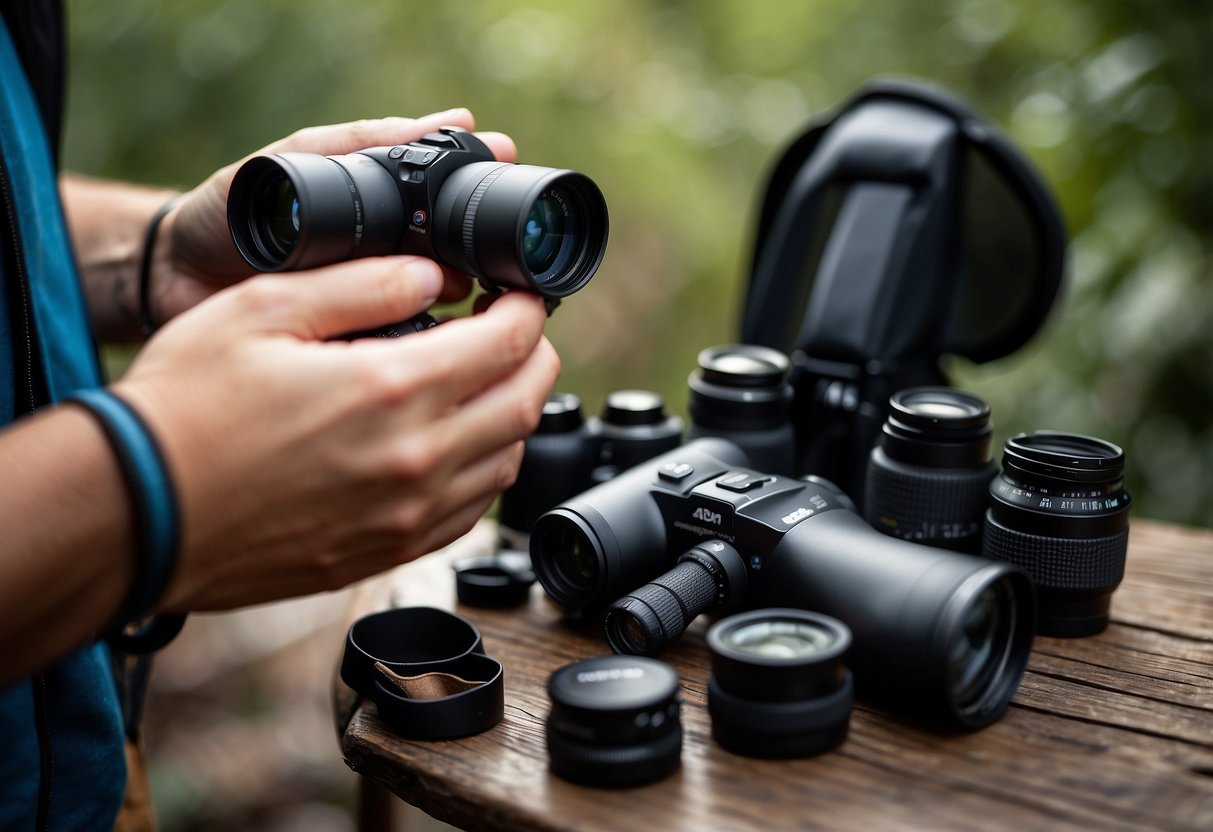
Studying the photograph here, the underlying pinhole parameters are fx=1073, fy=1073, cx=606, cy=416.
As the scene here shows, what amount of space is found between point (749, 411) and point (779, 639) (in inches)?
16.6

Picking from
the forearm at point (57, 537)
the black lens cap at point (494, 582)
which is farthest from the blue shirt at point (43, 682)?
the black lens cap at point (494, 582)

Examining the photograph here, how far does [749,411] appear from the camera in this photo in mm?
1287

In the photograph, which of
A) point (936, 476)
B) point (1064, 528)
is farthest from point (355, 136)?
point (1064, 528)

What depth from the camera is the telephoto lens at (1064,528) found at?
3.48 ft

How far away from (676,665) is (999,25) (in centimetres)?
186

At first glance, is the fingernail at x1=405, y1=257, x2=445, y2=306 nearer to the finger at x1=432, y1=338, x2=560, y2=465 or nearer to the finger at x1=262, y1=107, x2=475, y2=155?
the finger at x1=432, y1=338, x2=560, y2=465

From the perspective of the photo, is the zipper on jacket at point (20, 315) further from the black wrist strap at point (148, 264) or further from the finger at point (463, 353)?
the finger at point (463, 353)

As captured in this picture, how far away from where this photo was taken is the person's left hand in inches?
42.9

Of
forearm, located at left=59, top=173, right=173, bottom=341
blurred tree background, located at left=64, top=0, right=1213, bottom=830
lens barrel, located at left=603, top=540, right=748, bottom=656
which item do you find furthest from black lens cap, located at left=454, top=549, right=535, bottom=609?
blurred tree background, located at left=64, top=0, right=1213, bottom=830

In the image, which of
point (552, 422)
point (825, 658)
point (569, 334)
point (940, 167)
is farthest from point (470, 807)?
point (569, 334)

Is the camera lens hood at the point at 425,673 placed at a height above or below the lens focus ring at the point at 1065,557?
below

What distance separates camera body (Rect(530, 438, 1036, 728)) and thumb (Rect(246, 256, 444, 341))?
300 millimetres

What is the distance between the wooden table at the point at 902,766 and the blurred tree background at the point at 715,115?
0.93 metres

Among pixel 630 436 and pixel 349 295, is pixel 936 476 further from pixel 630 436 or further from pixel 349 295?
pixel 349 295
